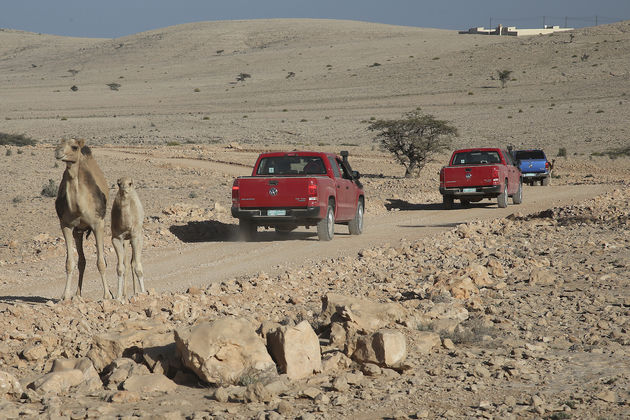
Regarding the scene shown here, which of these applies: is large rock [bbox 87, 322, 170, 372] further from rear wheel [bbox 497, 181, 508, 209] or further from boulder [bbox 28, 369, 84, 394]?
rear wheel [bbox 497, 181, 508, 209]

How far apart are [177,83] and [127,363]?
112125mm

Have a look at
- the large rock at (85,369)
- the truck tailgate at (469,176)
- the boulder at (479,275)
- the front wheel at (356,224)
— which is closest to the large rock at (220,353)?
the large rock at (85,369)

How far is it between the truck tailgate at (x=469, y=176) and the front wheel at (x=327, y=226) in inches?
319

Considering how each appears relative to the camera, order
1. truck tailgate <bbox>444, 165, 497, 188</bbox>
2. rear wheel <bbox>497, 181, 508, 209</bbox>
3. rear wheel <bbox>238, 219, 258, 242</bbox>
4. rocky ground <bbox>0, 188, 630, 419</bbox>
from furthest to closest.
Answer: rear wheel <bbox>497, 181, 508, 209</bbox>
truck tailgate <bbox>444, 165, 497, 188</bbox>
rear wheel <bbox>238, 219, 258, 242</bbox>
rocky ground <bbox>0, 188, 630, 419</bbox>

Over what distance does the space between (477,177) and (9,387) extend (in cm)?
1904

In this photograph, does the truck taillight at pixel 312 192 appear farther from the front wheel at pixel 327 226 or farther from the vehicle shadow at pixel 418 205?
the vehicle shadow at pixel 418 205

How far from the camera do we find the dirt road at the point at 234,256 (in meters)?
12.4

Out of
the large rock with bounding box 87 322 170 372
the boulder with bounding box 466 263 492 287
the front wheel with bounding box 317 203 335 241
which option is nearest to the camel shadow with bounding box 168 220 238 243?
the front wheel with bounding box 317 203 335 241

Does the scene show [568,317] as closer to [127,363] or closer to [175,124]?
[127,363]

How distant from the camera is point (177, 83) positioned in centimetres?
11650

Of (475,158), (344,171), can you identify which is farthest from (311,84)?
(344,171)

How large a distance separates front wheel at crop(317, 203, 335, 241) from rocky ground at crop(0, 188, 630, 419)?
3.33 meters

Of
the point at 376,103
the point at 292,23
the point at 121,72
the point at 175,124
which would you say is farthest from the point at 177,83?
the point at 292,23

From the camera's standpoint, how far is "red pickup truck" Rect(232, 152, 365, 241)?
1653 cm
